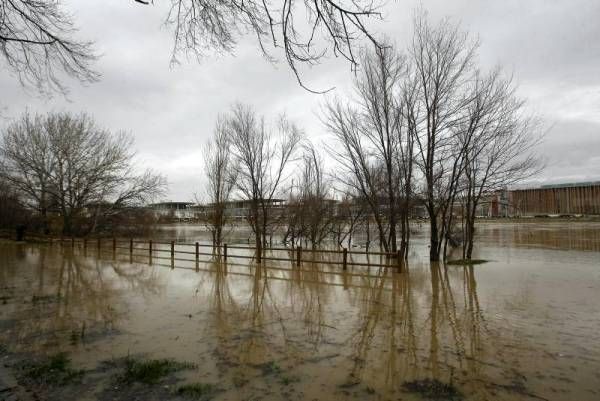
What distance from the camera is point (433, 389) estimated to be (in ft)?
13.8

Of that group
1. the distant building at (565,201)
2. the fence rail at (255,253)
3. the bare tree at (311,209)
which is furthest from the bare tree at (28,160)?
the distant building at (565,201)

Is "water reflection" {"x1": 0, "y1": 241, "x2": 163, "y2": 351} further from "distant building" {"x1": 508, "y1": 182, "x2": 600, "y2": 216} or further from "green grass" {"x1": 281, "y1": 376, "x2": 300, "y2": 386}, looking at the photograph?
"distant building" {"x1": 508, "y1": 182, "x2": 600, "y2": 216}

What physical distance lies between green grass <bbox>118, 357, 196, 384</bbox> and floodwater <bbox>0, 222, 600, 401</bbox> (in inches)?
8.3

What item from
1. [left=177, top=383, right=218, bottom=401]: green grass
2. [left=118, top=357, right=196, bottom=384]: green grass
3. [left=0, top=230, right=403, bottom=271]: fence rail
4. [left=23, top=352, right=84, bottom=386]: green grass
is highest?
[left=0, top=230, right=403, bottom=271]: fence rail

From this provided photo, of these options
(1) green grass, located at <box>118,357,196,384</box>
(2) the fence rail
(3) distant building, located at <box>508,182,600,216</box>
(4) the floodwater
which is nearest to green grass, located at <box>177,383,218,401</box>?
(4) the floodwater

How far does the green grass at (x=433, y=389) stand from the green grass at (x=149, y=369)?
8.87ft

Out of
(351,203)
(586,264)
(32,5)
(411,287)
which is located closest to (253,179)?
(351,203)

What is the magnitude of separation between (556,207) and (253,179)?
101910 mm

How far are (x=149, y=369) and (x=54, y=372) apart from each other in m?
1.13

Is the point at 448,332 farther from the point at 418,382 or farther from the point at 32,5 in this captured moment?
the point at 32,5

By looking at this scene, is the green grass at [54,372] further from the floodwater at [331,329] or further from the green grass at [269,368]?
the green grass at [269,368]

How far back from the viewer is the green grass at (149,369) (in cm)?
445

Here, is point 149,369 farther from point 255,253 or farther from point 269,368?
point 255,253

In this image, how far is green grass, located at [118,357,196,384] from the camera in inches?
175
